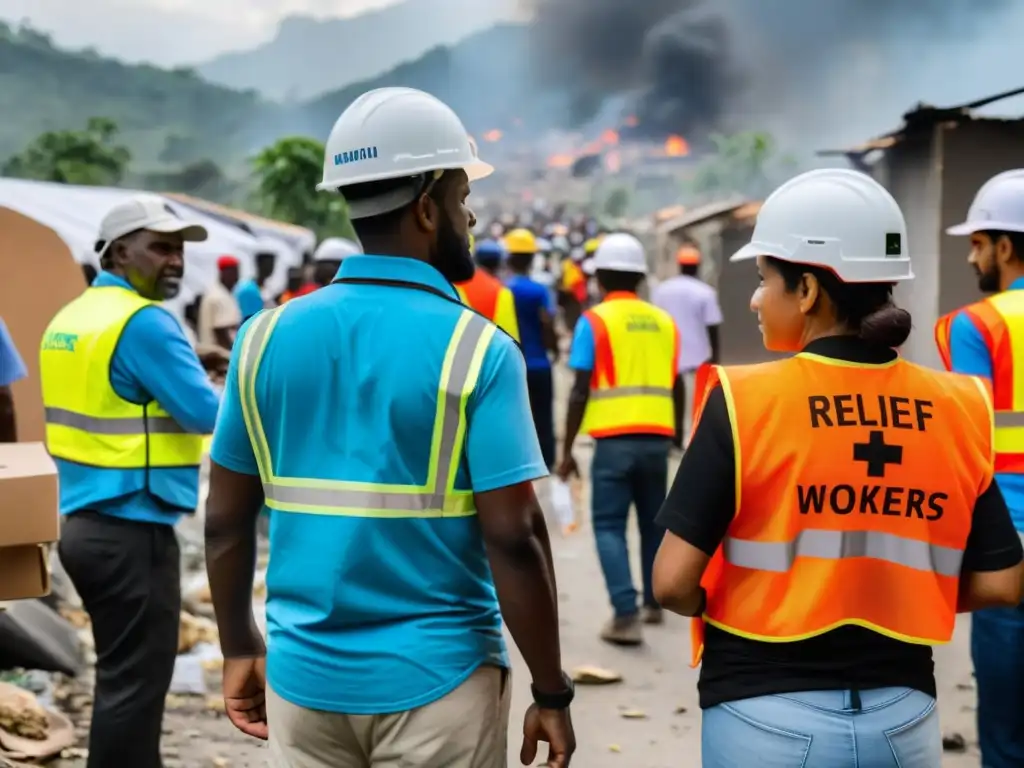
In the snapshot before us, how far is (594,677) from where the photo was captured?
5.77 metres

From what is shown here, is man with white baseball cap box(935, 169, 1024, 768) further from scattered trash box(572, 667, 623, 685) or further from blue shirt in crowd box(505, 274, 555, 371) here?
blue shirt in crowd box(505, 274, 555, 371)

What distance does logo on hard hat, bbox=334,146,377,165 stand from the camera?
226cm

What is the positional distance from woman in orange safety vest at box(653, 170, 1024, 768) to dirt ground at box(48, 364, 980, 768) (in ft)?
8.89

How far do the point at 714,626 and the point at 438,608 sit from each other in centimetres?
55

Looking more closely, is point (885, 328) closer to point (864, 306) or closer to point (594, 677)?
point (864, 306)

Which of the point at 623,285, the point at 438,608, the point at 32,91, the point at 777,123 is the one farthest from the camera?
the point at 32,91

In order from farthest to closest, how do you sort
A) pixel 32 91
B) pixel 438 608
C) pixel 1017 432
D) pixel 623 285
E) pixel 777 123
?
1. pixel 32 91
2. pixel 777 123
3. pixel 623 285
4. pixel 1017 432
5. pixel 438 608

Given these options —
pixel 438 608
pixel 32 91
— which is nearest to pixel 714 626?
pixel 438 608

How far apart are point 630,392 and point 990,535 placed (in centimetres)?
398

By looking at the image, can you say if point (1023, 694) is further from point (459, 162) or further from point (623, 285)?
point (623, 285)

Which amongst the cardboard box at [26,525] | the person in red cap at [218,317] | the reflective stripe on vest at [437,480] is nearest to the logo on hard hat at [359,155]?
the reflective stripe on vest at [437,480]

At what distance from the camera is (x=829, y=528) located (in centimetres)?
221

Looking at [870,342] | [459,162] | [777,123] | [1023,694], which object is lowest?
[1023,694]

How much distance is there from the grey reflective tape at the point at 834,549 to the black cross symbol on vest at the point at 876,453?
0.39 feet
